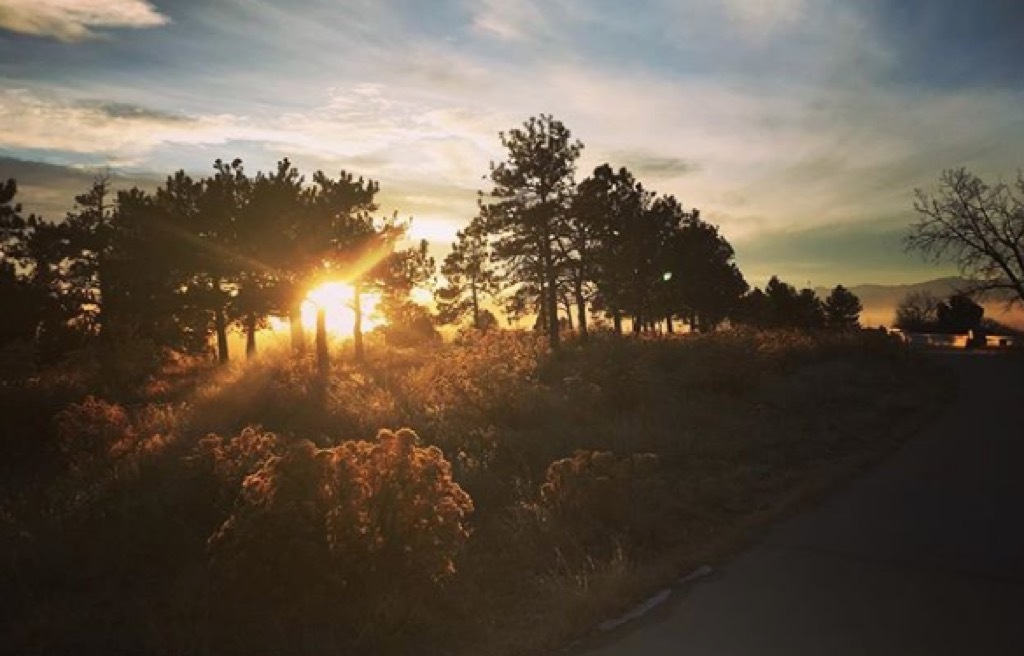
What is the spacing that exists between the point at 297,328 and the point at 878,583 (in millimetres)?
37850

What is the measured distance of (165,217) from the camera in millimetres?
35750

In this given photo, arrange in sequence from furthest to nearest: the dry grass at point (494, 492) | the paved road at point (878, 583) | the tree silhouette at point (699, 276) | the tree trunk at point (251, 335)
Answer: the tree silhouette at point (699, 276) < the tree trunk at point (251, 335) < the dry grass at point (494, 492) < the paved road at point (878, 583)

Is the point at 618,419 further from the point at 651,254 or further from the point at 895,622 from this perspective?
the point at 651,254

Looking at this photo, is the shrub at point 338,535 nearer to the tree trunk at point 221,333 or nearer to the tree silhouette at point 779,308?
the tree trunk at point 221,333

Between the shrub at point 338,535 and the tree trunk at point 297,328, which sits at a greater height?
the tree trunk at point 297,328

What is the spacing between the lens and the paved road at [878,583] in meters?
5.24

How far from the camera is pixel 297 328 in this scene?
40938 mm

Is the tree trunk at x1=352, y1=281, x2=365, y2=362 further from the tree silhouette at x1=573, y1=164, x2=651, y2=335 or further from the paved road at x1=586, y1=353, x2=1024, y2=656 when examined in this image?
the paved road at x1=586, y1=353, x2=1024, y2=656

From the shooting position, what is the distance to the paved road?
5.24m

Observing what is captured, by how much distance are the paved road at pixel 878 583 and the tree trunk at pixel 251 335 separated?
3154cm

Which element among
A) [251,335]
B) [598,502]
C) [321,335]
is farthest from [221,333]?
[598,502]

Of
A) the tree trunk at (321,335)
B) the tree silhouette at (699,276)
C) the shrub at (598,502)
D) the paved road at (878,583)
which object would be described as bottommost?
the paved road at (878,583)

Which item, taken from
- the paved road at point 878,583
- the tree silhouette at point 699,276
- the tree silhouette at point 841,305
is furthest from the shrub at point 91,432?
the tree silhouette at point 841,305

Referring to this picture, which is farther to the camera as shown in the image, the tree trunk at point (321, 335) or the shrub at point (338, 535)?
the tree trunk at point (321, 335)
